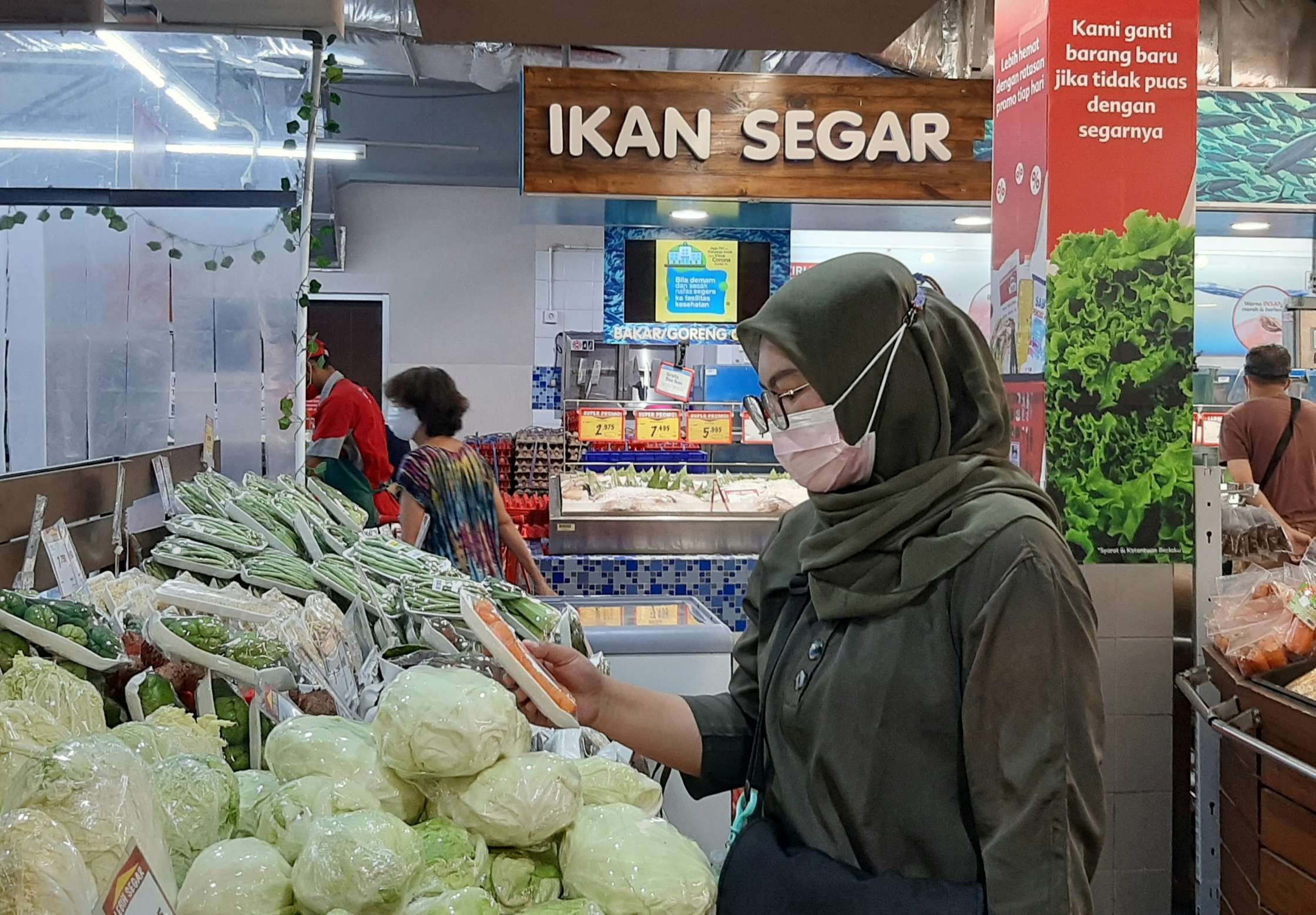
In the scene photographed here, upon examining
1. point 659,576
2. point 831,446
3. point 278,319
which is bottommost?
point 659,576

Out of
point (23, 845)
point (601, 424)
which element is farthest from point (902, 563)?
point (601, 424)

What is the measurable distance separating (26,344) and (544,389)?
382 inches

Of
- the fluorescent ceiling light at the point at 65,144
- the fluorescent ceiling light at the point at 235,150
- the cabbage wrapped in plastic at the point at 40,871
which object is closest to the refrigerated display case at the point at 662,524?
the fluorescent ceiling light at the point at 235,150

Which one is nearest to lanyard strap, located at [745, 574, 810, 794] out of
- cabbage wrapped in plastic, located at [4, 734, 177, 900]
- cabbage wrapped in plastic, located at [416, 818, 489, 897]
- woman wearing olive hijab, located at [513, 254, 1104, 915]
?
woman wearing olive hijab, located at [513, 254, 1104, 915]

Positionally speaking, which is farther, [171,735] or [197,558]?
[197,558]

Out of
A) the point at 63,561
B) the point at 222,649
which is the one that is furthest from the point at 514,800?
the point at 63,561

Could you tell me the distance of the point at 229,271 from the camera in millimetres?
4637

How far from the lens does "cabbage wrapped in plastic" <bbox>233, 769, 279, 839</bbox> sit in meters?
1.48

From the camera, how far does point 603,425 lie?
10031 millimetres

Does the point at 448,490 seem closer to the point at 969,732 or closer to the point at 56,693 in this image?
the point at 56,693

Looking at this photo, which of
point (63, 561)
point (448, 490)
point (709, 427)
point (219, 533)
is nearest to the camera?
point (63, 561)

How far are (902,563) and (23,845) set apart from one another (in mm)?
1073

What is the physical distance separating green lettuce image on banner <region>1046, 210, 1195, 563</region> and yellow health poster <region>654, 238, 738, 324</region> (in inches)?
167

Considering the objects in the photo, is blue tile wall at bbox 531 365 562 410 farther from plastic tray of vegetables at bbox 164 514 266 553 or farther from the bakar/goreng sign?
plastic tray of vegetables at bbox 164 514 266 553
